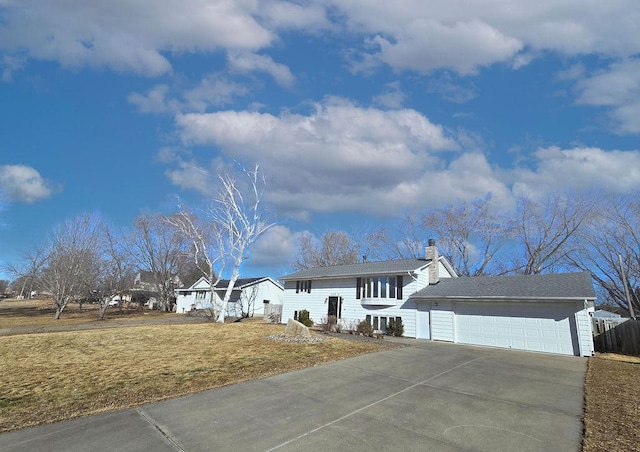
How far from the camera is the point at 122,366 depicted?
32.3 feet

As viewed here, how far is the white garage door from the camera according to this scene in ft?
48.8

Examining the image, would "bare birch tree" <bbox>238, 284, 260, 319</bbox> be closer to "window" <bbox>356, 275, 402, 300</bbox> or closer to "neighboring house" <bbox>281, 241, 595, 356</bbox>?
Answer: "neighboring house" <bbox>281, 241, 595, 356</bbox>

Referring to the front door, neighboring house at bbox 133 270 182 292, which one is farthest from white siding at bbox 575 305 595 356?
neighboring house at bbox 133 270 182 292

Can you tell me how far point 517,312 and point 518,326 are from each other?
2.14ft

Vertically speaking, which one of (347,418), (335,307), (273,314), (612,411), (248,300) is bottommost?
(347,418)

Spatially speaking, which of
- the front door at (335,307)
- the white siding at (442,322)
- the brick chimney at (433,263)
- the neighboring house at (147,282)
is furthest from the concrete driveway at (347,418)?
the neighboring house at (147,282)

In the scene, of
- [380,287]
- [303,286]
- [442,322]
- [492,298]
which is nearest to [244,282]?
[303,286]

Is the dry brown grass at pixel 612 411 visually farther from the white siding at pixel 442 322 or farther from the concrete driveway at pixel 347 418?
the white siding at pixel 442 322

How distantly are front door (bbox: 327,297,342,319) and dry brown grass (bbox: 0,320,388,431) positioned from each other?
29.4ft

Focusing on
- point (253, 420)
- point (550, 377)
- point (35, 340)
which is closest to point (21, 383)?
point (253, 420)

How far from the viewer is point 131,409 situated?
619cm

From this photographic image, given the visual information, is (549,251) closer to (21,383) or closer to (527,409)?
(527,409)

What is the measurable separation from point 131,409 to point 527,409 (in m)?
7.49

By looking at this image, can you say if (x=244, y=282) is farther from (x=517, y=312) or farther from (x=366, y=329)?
(x=517, y=312)
